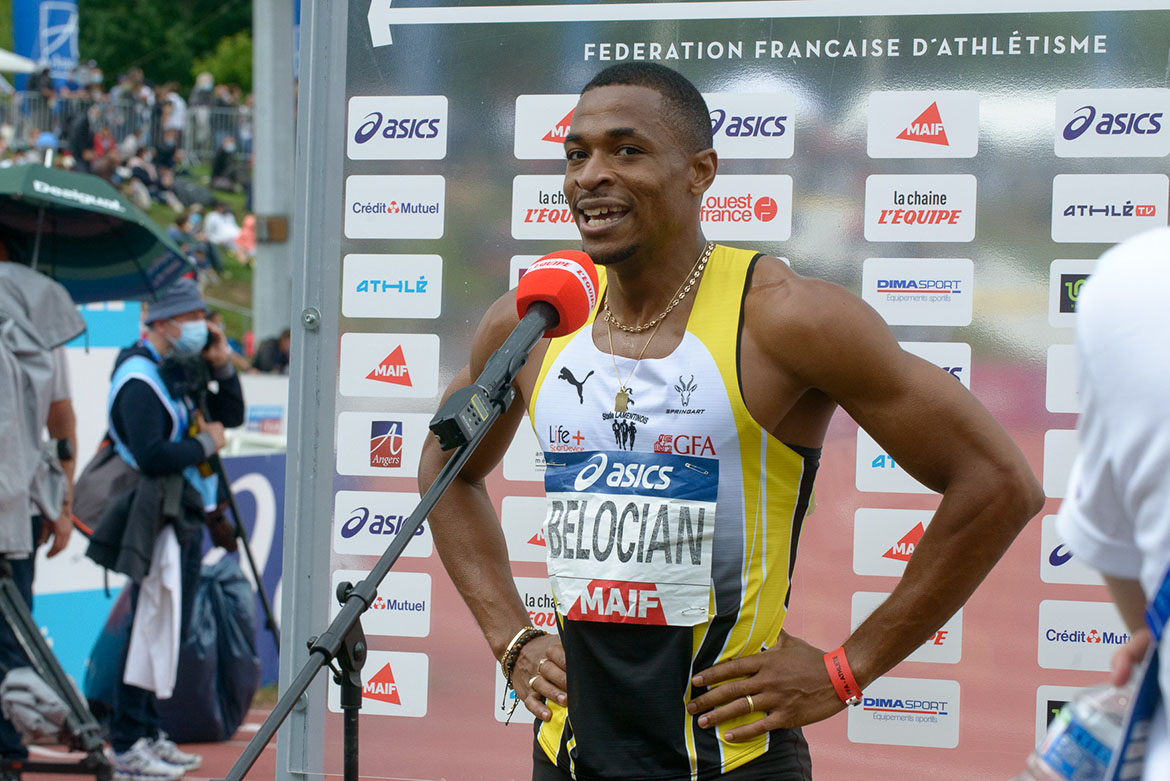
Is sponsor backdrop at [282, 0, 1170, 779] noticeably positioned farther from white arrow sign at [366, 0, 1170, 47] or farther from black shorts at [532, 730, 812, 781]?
black shorts at [532, 730, 812, 781]

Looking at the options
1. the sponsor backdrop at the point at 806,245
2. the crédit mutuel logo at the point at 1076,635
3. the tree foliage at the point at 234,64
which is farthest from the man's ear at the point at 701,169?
the tree foliage at the point at 234,64

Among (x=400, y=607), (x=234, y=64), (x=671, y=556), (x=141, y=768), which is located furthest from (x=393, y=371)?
(x=234, y=64)

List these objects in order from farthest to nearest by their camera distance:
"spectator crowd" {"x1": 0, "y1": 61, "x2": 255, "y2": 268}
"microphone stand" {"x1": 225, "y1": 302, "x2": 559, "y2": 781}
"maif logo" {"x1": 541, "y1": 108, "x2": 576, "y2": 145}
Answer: "spectator crowd" {"x1": 0, "y1": 61, "x2": 255, "y2": 268}
"maif logo" {"x1": 541, "y1": 108, "x2": 576, "y2": 145}
"microphone stand" {"x1": 225, "y1": 302, "x2": 559, "y2": 781}

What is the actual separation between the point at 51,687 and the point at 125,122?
22321 mm

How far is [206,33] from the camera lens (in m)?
40.2

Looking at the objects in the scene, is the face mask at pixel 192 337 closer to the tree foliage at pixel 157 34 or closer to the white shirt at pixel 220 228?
the white shirt at pixel 220 228

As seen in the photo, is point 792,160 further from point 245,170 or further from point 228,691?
point 245,170

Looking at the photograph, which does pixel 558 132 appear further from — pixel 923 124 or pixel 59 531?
pixel 59 531

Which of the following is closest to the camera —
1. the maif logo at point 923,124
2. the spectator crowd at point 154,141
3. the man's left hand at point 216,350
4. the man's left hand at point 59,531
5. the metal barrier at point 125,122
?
the maif logo at point 923,124

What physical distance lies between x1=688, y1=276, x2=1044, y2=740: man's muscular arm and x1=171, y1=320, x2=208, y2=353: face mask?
4.07 meters

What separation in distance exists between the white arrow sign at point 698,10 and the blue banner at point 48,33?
23.6 m

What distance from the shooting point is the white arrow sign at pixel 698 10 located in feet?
10.3

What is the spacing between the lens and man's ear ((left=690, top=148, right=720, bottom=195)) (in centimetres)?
258

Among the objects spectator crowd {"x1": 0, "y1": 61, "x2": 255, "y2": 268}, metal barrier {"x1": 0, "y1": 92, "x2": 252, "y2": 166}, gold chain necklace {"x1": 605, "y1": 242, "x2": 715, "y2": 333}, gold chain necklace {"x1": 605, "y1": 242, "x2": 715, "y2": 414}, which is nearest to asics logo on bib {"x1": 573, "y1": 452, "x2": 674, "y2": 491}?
gold chain necklace {"x1": 605, "y1": 242, "x2": 715, "y2": 414}
